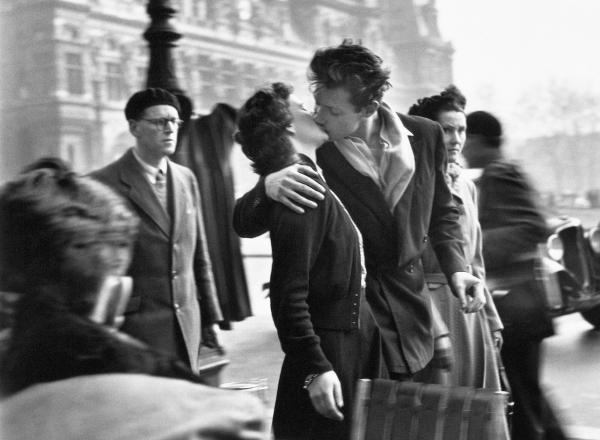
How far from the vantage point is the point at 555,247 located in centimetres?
923

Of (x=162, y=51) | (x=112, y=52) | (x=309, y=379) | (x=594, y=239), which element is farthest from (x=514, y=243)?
(x=112, y=52)

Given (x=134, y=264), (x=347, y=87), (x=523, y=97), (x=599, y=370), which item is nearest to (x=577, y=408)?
(x=599, y=370)

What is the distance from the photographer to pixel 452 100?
4090 millimetres

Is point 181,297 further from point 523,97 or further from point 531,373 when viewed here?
point 523,97

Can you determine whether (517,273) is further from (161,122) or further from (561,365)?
(561,365)

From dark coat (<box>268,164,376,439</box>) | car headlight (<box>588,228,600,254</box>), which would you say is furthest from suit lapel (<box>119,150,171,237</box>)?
car headlight (<box>588,228,600,254</box>)

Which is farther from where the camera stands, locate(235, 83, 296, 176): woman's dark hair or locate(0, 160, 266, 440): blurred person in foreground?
locate(235, 83, 296, 176): woman's dark hair

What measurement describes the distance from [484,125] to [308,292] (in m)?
2.22

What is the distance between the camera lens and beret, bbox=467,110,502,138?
15.6ft

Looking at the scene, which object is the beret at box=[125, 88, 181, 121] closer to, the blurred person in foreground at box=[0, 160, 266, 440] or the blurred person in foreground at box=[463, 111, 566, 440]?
the blurred person in foreground at box=[463, 111, 566, 440]

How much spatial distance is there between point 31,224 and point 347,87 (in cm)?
177

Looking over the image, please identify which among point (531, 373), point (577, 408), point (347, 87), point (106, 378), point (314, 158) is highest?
point (347, 87)

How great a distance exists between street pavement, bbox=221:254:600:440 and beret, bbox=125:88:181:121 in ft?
4.74

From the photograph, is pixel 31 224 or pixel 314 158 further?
pixel 314 158
